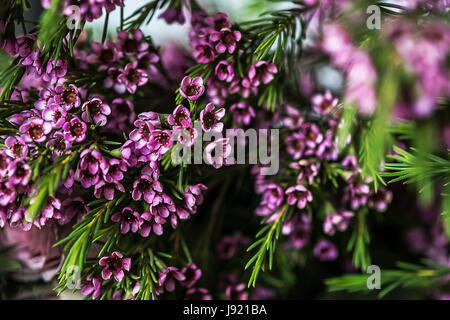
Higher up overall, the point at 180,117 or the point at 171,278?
the point at 180,117

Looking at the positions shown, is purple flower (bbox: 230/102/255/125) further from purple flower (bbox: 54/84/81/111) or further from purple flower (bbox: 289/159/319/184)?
purple flower (bbox: 54/84/81/111)

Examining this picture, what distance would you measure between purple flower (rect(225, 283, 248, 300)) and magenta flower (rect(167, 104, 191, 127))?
1.00ft

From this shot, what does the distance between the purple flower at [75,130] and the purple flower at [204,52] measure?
18 centimetres

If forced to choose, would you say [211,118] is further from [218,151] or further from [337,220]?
[337,220]

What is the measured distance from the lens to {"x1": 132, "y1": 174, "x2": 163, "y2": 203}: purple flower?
51 cm

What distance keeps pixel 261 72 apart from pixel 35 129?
0.31 metres

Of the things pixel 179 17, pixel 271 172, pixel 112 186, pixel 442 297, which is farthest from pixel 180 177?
pixel 442 297

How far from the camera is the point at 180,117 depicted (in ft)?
1.68

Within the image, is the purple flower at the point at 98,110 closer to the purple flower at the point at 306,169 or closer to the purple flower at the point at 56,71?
the purple flower at the point at 56,71

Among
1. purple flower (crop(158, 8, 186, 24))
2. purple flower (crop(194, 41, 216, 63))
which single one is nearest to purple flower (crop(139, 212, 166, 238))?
purple flower (crop(194, 41, 216, 63))

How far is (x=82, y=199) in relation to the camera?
1.78 feet

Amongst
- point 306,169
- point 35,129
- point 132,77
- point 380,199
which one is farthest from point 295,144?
point 35,129
